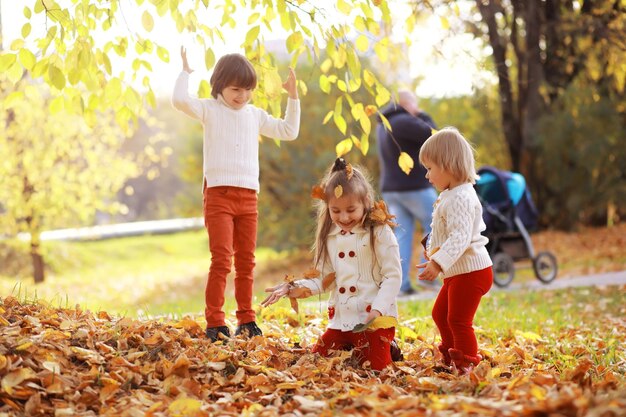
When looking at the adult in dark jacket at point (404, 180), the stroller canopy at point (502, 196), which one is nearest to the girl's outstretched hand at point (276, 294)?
the adult in dark jacket at point (404, 180)

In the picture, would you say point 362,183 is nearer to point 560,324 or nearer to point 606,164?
point 560,324

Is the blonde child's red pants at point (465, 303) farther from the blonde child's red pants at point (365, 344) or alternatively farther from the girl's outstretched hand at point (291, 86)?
the girl's outstretched hand at point (291, 86)

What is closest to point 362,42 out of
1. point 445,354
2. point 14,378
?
point 445,354

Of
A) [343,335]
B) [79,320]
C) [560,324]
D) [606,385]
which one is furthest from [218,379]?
[560,324]

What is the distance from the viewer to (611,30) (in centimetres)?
998

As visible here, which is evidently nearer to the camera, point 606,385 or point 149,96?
point 606,385

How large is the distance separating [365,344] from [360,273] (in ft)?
1.14

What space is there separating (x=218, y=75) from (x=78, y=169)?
10260 millimetres

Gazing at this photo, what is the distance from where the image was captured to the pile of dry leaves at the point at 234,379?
2.67 m

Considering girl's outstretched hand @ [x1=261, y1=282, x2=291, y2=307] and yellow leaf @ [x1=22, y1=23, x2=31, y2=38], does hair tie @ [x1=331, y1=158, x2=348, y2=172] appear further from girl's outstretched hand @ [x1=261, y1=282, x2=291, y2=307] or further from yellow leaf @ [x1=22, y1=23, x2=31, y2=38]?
yellow leaf @ [x1=22, y1=23, x2=31, y2=38]

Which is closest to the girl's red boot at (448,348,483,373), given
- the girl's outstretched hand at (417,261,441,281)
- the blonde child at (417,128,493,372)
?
the blonde child at (417,128,493,372)

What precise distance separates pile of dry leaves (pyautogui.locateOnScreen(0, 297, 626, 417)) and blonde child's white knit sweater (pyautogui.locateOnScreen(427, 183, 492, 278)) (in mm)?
477

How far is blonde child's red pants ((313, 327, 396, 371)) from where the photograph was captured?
11.9 ft

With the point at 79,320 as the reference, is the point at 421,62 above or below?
above
